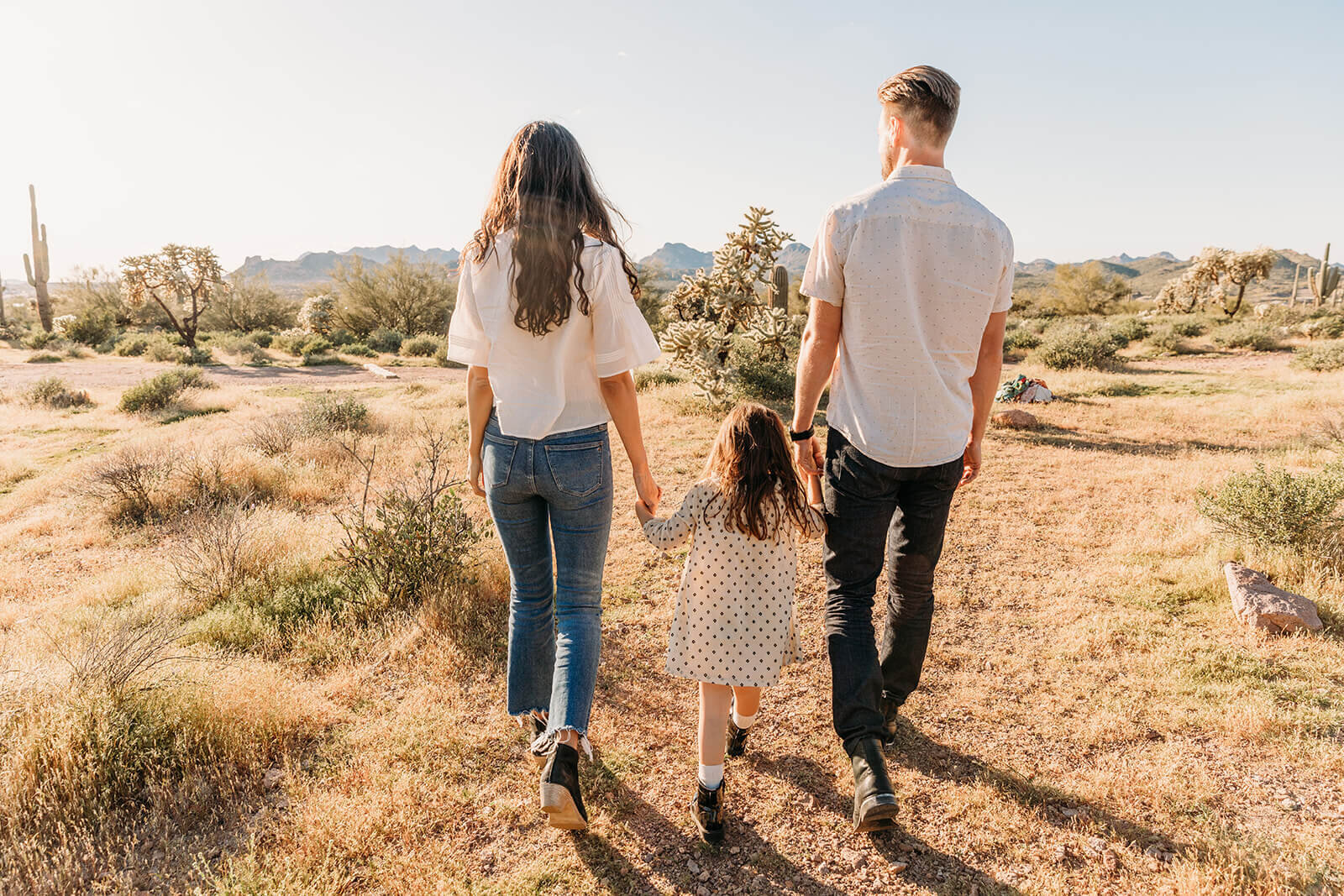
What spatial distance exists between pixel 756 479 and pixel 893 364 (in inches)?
21.0

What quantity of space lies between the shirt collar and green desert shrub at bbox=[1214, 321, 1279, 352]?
58.2ft

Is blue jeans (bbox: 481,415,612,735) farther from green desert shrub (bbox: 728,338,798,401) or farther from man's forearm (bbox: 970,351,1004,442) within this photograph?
green desert shrub (bbox: 728,338,798,401)

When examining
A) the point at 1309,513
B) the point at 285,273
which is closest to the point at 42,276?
the point at 1309,513

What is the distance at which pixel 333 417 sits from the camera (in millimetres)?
8227

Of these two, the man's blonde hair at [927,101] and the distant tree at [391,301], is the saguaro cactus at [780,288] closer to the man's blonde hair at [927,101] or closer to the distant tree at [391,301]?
the man's blonde hair at [927,101]

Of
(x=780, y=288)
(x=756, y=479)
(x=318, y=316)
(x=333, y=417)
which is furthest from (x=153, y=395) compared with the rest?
(x=318, y=316)

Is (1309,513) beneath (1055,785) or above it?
above

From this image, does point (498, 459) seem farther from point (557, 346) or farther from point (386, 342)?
point (386, 342)

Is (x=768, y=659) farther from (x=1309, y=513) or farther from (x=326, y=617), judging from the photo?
(x=1309, y=513)

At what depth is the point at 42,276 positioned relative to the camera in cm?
2539

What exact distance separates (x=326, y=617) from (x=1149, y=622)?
4.20m

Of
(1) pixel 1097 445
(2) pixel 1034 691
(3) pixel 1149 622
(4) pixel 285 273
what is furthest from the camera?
(4) pixel 285 273

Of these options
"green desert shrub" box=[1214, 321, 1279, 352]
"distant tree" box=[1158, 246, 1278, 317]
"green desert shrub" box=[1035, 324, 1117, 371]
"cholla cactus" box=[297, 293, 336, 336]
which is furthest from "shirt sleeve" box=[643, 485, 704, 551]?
"distant tree" box=[1158, 246, 1278, 317]

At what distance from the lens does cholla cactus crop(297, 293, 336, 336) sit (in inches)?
981
